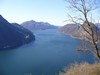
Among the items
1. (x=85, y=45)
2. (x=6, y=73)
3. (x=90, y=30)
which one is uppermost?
(x=90, y=30)

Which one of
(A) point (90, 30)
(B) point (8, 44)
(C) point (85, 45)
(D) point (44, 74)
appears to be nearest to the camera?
(A) point (90, 30)

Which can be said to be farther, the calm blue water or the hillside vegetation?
the calm blue water

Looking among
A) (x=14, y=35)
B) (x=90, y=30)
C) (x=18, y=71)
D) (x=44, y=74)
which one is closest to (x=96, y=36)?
(x=90, y=30)

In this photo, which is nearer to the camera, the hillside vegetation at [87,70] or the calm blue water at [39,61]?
the hillside vegetation at [87,70]

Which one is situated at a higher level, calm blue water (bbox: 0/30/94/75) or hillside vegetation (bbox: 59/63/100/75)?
hillside vegetation (bbox: 59/63/100/75)

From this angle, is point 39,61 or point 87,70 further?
point 39,61

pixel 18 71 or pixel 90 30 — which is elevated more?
pixel 90 30

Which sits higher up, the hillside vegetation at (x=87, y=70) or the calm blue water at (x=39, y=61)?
the hillside vegetation at (x=87, y=70)

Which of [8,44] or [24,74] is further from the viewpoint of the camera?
[8,44]

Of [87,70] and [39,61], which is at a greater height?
[87,70]

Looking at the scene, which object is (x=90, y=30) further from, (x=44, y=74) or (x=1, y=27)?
(x=1, y=27)

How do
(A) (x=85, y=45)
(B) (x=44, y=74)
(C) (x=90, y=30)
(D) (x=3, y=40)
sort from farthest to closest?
(D) (x=3, y=40) < (B) (x=44, y=74) < (A) (x=85, y=45) < (C) (x=90, y=30)
